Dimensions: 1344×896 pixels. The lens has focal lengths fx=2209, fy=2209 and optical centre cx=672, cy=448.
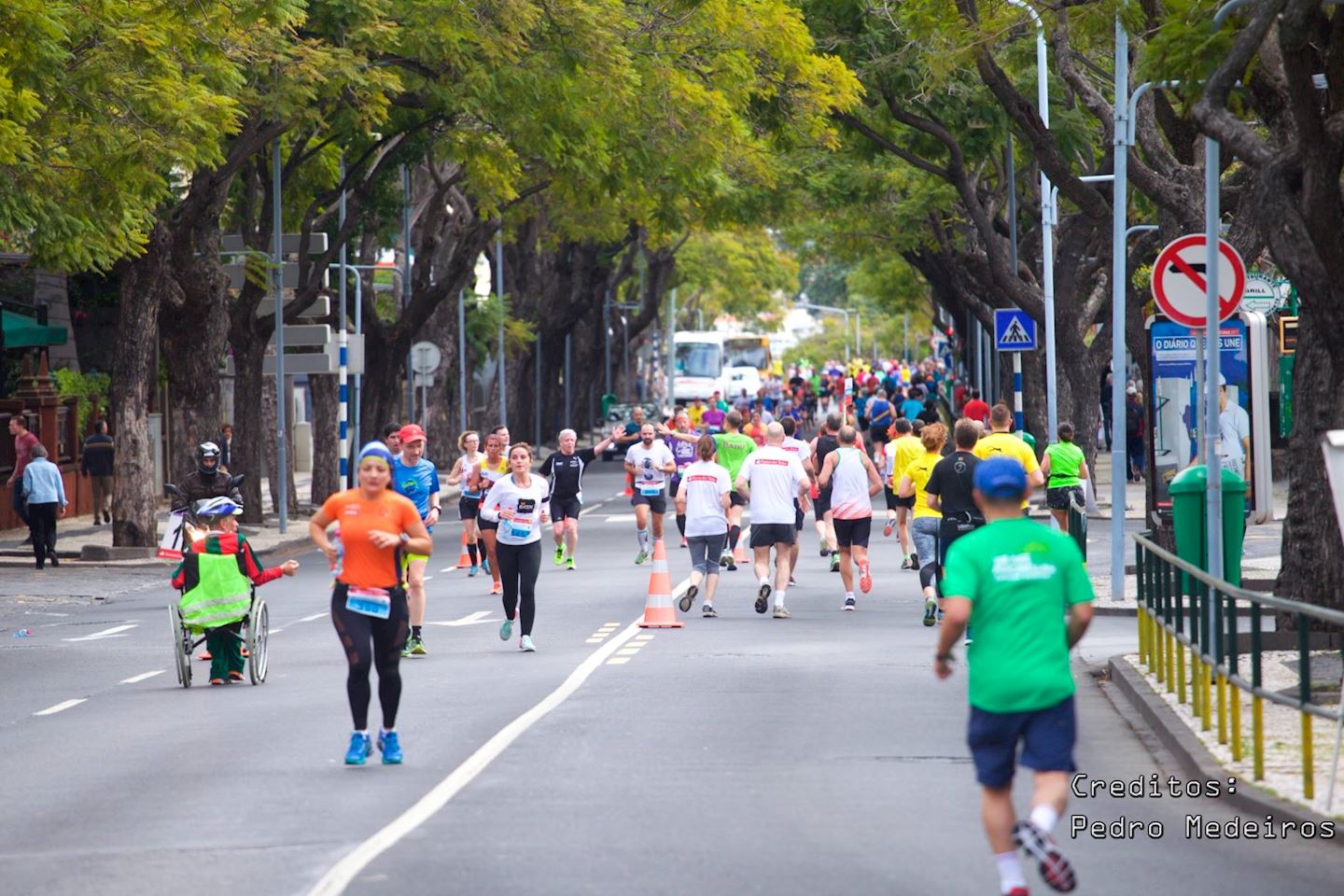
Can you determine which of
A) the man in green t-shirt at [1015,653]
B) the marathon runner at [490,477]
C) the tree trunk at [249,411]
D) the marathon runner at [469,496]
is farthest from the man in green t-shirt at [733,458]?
the man in green t-shirt at [1015,653]

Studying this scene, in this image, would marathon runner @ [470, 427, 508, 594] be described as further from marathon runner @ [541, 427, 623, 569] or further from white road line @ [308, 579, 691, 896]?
white road line @ [308, 579, 691, 896]

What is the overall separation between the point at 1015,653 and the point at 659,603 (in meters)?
10.9

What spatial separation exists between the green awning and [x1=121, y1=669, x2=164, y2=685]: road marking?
20.4 m

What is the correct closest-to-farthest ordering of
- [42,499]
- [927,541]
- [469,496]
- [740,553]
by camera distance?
[927,541], [469,496], [42,499], [740,553]

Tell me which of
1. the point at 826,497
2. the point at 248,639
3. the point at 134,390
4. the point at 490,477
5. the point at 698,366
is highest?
the point at 698,366

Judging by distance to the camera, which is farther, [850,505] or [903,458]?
[903,458]

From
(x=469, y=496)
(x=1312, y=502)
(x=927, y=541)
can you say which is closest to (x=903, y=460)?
(x=927, y=541)

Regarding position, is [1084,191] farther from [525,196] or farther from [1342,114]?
[525,196]

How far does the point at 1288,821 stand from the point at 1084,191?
13310mm

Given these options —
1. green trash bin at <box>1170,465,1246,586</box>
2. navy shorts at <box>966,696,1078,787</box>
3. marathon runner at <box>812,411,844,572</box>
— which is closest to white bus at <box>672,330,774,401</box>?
marathon runner at <box>812,411,844,572</box>

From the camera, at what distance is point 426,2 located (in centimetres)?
2581

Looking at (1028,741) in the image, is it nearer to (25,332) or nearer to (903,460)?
(903,460)

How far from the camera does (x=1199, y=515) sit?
48.4 ft

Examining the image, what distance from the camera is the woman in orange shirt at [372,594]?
36.0ft
